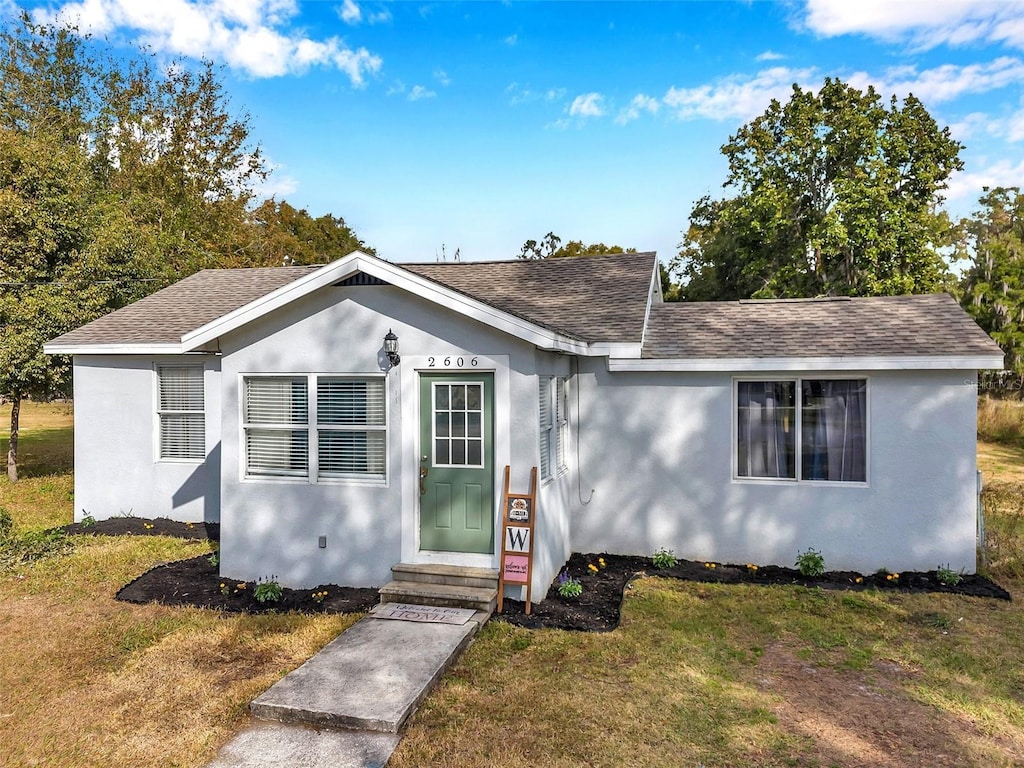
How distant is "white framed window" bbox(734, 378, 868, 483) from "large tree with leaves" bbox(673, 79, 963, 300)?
49.6 ft

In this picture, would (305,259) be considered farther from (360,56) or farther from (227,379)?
(227,379)

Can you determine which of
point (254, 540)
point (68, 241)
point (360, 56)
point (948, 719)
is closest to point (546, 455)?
point (254, 540)

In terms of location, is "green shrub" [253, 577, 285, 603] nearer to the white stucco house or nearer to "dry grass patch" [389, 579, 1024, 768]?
the white stucco house

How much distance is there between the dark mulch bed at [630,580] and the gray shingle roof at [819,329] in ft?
9.05

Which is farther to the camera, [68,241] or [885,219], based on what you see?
[885,219]

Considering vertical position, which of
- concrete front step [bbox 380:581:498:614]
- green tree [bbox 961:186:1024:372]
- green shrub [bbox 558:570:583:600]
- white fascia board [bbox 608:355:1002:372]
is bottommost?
green shrub [bbox 558:570:583:600]

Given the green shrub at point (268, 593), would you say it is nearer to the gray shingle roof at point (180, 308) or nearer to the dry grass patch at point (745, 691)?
the dry grass patch at point (745, 691)

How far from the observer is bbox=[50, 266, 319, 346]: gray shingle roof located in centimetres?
1026

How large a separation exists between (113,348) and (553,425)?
24.4 ft

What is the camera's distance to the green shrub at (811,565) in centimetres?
772

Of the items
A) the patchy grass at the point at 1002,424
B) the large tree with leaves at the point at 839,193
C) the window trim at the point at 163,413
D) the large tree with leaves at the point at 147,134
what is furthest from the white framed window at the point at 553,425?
the patchy grass at the point at 1002,424

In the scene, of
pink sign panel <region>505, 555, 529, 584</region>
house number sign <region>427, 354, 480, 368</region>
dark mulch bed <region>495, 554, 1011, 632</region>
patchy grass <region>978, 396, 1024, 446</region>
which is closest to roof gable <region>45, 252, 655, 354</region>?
house number sign <region>427, 354, 480, 368</region>

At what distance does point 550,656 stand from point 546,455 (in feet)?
7.71

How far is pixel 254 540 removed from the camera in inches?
287
